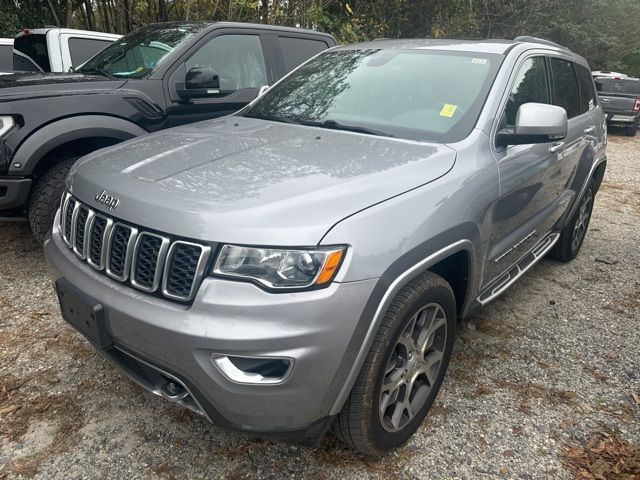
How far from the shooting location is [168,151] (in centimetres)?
237

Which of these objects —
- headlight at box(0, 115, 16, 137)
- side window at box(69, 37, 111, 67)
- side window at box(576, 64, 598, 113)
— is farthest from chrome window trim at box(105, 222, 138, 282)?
side window at box(69, 37, 111, 67)

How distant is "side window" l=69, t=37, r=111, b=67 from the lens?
5.76m

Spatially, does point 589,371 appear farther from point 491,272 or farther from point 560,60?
point 560,60

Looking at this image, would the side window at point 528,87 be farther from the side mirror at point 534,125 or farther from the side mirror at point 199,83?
the side mirror at point 199,83

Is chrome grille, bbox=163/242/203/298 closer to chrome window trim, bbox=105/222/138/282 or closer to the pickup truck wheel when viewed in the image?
chrome window trim, bbox=105/222/138/282

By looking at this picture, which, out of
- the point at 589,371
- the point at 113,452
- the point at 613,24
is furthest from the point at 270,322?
the point at 613,24

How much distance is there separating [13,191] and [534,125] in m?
3.16

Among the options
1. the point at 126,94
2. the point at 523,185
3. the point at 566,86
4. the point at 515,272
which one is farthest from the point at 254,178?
the point at 566,86

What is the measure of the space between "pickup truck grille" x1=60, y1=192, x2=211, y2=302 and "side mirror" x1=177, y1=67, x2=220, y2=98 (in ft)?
7.05

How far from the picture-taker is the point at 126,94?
3.76m

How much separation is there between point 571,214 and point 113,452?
3.61 meters

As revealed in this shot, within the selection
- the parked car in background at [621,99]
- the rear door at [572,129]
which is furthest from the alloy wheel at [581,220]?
the parked car in background at [621,99]

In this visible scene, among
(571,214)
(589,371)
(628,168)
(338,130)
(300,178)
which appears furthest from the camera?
(628,168)

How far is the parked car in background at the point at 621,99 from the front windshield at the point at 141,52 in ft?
45.3
